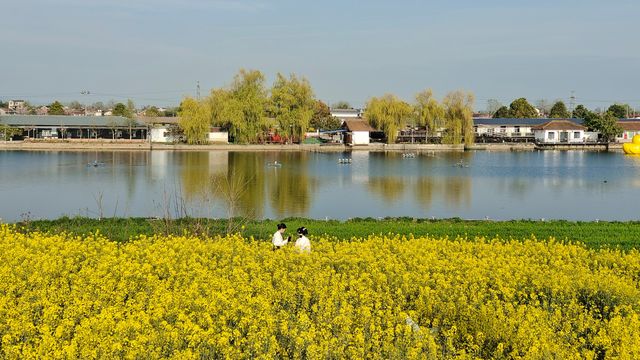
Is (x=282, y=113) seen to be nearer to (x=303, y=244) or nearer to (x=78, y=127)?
(x=78, y=127)

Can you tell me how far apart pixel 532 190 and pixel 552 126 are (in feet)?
201

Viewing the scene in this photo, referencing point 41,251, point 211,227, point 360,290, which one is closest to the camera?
point 360,290

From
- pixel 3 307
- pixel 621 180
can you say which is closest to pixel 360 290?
pixel 3 307

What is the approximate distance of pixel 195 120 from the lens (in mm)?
84125

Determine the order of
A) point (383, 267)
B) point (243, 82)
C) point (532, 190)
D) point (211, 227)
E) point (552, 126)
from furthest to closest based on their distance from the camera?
point (552, 126)
point (243, 82)
point (532, 190)
point (211, 227)
point (383, 267)

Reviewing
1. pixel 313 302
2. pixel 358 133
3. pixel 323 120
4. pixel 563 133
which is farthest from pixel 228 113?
pixel 313 302

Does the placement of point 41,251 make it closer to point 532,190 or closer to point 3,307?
point 3,307

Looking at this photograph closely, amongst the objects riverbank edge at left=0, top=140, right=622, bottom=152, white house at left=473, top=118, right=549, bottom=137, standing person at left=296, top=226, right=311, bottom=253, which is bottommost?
standing person at left=296, top=226, right=311, bottom=253

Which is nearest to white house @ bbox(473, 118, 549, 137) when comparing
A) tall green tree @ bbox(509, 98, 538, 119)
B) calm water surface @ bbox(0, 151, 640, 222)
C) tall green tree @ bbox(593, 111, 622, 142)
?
tall green tree @ bbox(593, 111, 622, 142)

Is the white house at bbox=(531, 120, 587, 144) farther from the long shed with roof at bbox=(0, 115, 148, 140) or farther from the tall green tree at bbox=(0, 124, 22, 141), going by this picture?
the tall green tree at bbox=(0, 124, 22, 141)

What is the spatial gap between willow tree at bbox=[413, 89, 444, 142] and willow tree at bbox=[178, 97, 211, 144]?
99.1ft

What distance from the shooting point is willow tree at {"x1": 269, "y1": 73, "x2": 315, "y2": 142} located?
85.8 metres

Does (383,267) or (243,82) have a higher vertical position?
(243,82)

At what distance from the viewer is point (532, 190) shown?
140 ft
